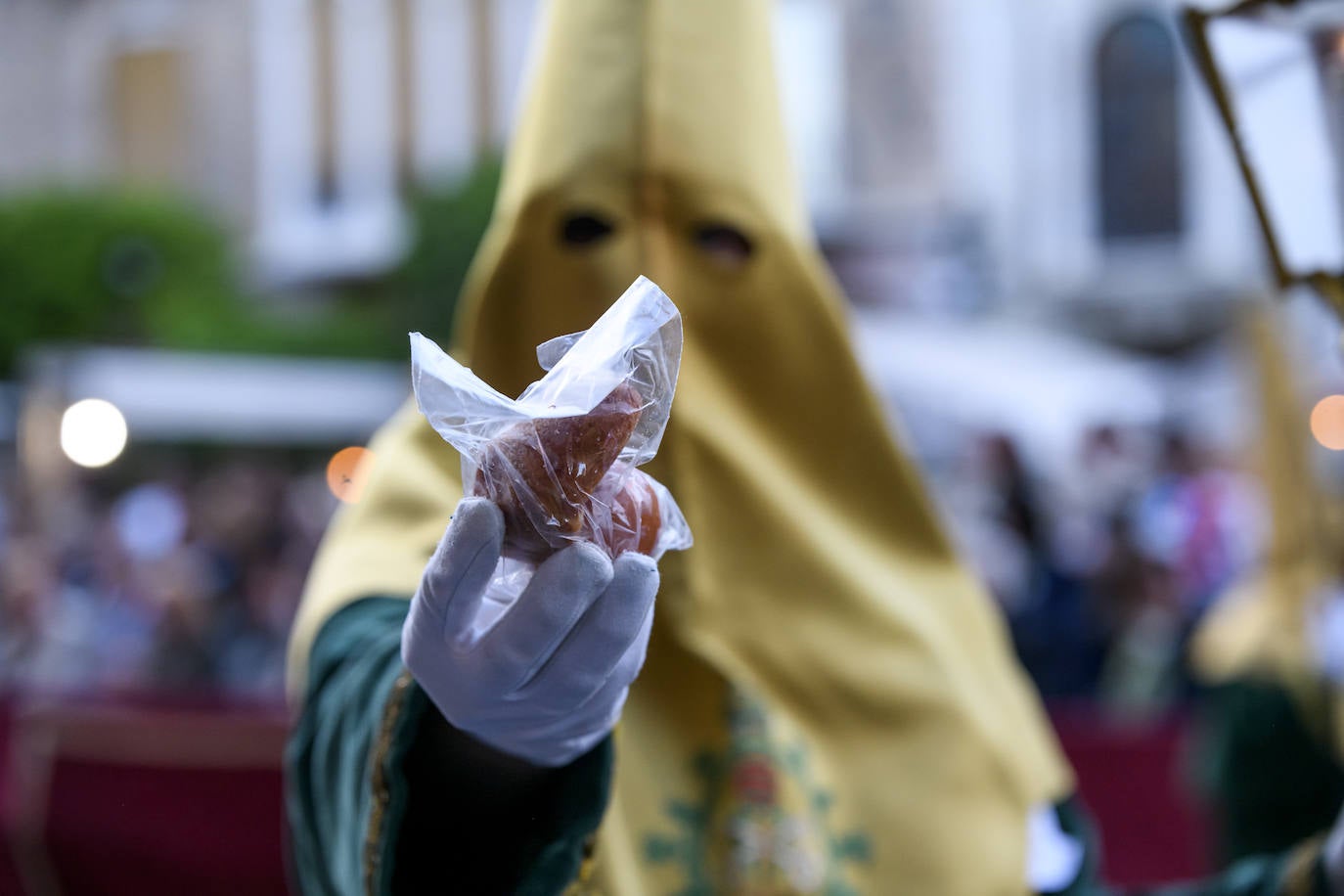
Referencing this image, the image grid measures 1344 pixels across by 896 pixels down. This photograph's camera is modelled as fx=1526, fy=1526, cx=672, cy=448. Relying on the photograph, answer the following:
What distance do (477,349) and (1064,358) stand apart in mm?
13090

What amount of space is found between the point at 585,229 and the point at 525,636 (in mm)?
733

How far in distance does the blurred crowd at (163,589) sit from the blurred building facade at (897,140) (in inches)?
524

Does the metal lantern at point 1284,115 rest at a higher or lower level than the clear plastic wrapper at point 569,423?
higher

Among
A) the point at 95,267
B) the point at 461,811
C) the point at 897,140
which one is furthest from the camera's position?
the point at 897,140

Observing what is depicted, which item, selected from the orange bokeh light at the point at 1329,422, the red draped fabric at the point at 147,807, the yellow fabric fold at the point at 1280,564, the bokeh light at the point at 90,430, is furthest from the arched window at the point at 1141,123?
the red draped fabric at the point at 147,807

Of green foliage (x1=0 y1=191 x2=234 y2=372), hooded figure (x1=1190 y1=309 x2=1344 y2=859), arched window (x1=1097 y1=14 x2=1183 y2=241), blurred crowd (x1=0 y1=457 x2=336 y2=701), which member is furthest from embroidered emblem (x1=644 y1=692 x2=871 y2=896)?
arched window (x1=1097 y1=14 x2=1183 y2=241)

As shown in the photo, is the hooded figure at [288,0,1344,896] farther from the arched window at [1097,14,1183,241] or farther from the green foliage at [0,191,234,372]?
the arched window at [1097,14,1183,241]

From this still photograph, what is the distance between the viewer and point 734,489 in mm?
1778

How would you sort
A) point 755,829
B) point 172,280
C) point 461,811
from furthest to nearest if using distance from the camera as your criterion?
point 172,280 → point 755,829 → point 461,811

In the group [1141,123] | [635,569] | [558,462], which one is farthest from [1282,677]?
[1141,123]

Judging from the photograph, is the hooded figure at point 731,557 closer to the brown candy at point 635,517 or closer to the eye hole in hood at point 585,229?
the eye hole in hood at point 585,229

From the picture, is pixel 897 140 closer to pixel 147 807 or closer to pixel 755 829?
pixel 147 807

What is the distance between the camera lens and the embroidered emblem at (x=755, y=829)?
1629 mm

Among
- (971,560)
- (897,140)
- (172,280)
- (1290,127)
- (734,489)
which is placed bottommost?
(971,560)
